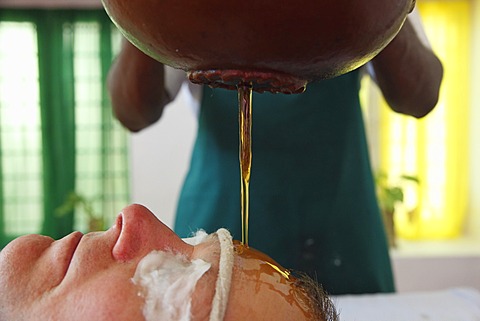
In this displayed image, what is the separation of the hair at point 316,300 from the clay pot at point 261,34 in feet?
1.11

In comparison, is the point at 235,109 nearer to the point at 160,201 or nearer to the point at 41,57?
the point at 160,201

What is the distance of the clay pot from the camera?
591 millimetres

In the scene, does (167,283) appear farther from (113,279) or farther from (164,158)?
(164,158)

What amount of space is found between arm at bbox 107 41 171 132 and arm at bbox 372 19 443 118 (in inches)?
17.6

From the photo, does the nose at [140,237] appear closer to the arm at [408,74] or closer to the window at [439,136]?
the arm at [408,74]

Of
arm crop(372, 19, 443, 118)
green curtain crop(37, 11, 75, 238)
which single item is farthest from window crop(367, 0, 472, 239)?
arm crop(372, 19, 443, 118)

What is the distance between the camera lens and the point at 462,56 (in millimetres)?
4195

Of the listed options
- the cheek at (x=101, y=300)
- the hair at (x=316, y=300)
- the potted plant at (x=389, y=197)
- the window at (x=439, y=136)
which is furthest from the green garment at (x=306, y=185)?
the window at (x=439, y=136)

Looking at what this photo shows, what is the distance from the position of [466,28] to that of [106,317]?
12.9ft

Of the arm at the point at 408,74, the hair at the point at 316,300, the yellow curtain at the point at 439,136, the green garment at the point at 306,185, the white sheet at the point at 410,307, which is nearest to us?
the hair at the point at 316,300

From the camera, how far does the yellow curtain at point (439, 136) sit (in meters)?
4.16

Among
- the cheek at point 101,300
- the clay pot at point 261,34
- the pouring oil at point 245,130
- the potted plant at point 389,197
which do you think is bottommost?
the potted plant at point 389,197

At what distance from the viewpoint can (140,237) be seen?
877 mm

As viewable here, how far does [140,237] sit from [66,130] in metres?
3.76
